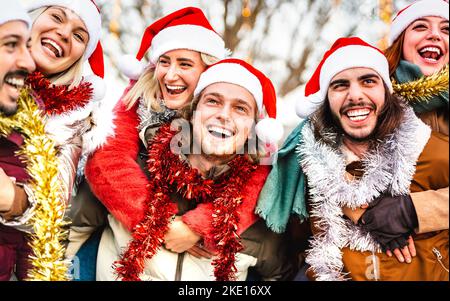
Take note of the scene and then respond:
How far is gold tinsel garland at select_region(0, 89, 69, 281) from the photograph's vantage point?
2178 millimetres

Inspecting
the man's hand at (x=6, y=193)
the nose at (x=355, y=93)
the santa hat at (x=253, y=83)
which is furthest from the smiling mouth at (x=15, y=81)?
the nose at (x=355, y=93)

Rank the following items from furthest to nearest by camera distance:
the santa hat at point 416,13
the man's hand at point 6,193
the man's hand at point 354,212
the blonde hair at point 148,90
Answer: the blonde hair at point 148,90
the santa hat at point 416,13
the man's hand at point 354,212
the man's hand at point 6,193

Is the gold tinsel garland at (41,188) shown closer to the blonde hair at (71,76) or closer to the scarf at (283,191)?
the blonde hair at (71,76)

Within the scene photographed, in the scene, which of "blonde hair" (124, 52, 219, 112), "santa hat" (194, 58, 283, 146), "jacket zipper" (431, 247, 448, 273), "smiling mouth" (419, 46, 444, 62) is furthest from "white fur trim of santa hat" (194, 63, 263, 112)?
"jacket zipper" (431, 247, 448, 273)

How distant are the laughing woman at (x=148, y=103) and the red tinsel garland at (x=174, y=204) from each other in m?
0.06

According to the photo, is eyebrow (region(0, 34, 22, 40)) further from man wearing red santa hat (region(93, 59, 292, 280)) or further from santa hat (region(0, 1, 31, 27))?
man wearing red santa hat (region(93, 59, 292, 280))

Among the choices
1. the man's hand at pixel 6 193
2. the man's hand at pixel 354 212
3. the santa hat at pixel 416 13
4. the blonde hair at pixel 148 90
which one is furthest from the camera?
the blonde hair at pixel 148 90

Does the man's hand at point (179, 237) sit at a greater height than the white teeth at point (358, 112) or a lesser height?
lesser

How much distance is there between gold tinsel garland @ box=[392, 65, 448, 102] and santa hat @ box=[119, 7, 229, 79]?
885 millimetres

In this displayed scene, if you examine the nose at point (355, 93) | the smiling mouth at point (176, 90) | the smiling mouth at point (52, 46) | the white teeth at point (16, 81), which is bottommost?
the nose at point (355, 93)

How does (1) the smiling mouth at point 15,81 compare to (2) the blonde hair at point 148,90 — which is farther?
(2) the blonde hair at point 148,90

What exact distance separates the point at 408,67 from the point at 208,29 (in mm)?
982

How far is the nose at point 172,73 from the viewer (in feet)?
7.68

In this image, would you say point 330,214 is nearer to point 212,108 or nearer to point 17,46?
point 212,108
